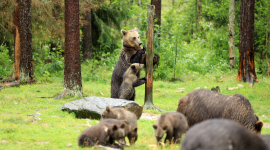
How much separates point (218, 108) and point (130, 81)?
14.0 feet

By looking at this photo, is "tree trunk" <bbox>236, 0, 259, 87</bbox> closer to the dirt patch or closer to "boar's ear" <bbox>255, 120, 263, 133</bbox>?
the dirt patch

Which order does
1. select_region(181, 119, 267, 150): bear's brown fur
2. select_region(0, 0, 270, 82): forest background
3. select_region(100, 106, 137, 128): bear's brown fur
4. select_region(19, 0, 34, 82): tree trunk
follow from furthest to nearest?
1. select_region(0, 0, 270, 82): forest background
2. select_region(19, 0, 34, 82): tree trunk
3. select_region(100, 106, 137, 128): bear's brown fur
4. select_region(181, 119, 267, 150): bear's brown fur

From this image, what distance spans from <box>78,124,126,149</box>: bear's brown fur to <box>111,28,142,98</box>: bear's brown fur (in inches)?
190

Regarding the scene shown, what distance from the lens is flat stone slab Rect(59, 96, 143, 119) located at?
7.97 m

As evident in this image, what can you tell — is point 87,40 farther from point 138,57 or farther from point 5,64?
point 138,57

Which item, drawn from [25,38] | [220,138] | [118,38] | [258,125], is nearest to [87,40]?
[118,38]

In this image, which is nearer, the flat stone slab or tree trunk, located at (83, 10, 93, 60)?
the flat stone slab

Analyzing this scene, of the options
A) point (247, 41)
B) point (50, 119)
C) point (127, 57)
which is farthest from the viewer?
point (247, 41)

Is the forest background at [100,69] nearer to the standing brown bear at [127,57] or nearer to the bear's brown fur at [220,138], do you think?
the standing brown bear at [127,57]

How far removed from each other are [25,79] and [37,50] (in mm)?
5471

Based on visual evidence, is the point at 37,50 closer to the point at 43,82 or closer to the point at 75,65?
the point at 43,82

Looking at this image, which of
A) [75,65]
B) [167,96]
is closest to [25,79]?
[75,65]

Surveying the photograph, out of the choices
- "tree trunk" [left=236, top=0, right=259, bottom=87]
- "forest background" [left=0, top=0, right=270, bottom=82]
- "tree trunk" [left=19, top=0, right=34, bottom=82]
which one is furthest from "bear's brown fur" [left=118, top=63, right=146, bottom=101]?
"tree trunk" [left=236, top=0, right=259, bottom=87]

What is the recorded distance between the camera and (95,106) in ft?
26.9
